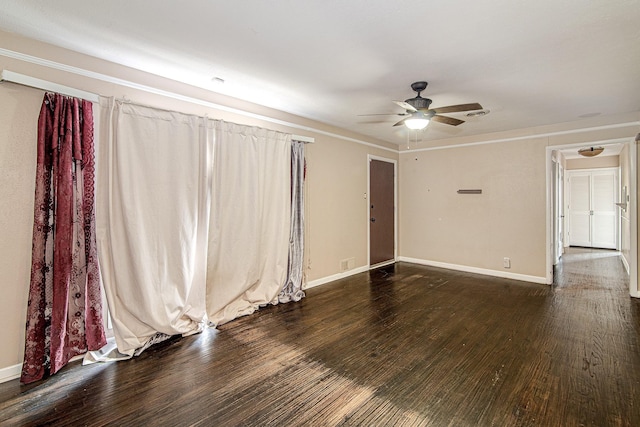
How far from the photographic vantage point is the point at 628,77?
2896mm

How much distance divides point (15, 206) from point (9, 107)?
71 cm

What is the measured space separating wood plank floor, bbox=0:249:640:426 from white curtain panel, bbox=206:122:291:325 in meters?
0.33

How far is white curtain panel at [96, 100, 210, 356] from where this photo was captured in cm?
255

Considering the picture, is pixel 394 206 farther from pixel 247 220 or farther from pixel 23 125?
pixel 23 125

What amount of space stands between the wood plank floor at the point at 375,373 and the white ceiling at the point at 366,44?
Answer: 250cm

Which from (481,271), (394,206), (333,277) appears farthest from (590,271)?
(333,277)

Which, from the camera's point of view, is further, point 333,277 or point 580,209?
point 580,209

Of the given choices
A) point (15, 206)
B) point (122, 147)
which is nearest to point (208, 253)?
point (122, 147)

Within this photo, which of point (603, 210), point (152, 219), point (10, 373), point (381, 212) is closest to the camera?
point (10, 373)

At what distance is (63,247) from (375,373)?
8.47 feet

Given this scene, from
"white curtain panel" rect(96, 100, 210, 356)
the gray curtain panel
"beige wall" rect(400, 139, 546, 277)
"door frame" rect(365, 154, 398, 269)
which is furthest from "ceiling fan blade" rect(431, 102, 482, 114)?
"beige wall" rect(400, 139, 546, 277)

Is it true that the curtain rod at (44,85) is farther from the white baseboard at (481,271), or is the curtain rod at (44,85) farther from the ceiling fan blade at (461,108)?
the white baseboard at (481,271)

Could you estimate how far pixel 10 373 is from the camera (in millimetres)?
2189

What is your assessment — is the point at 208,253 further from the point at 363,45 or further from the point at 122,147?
the point at 363,45
